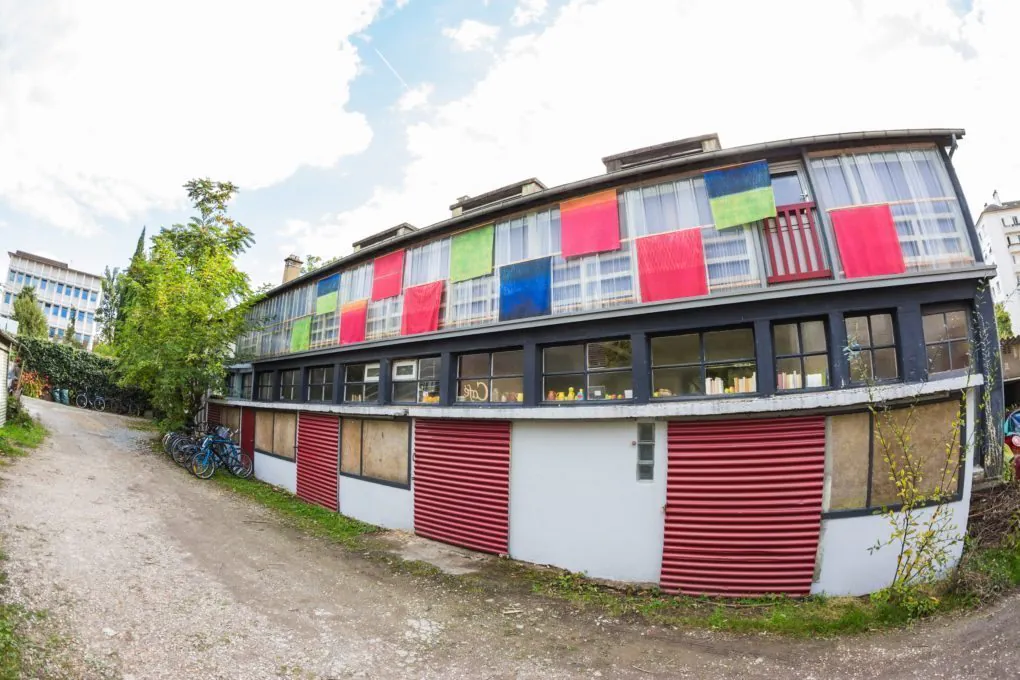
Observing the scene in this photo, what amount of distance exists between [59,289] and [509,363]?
79.5 metres

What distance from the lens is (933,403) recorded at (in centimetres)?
745

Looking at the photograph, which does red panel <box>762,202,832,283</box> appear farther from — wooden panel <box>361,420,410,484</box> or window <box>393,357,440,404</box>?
wooden panel <box>361,420,410,484</box>

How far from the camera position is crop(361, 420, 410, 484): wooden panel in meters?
12.2

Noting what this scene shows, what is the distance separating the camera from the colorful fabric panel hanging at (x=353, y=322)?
14188 millimetres

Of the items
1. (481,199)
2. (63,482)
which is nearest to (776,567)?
(481,199)

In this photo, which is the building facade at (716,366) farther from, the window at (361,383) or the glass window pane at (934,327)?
the window at (361,383)

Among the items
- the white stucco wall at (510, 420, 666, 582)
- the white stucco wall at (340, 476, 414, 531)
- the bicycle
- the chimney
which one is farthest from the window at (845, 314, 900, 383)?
the bicycle

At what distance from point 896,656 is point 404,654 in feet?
19.3

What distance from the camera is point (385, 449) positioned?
12.7 meters

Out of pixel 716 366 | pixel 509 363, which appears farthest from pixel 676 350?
pixel 509 363

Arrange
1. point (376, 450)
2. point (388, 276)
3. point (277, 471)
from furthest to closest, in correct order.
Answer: point (277, 471), point (388, 276), point (376, 450)

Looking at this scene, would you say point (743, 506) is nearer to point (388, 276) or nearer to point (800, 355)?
point (800, 355)

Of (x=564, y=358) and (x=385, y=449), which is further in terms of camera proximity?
(x=385, y=449)

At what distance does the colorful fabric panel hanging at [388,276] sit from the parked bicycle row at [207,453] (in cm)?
880
